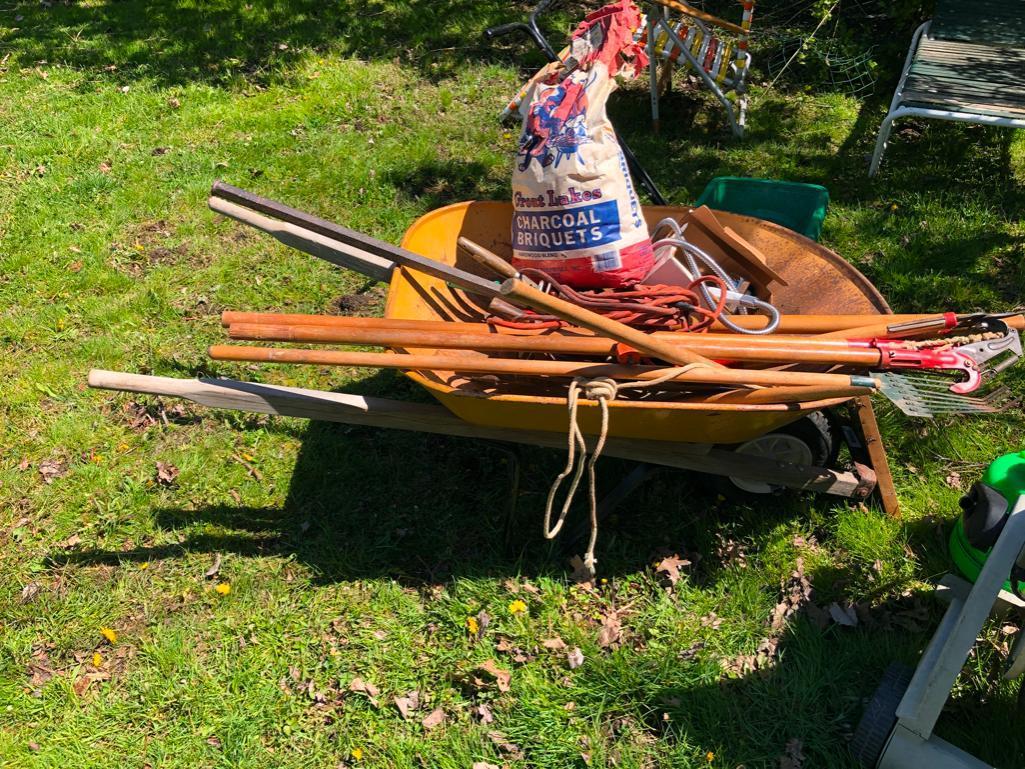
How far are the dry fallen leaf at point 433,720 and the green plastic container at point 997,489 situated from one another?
1.84m

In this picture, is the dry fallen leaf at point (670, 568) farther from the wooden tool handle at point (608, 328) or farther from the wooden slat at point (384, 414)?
the wooden tool handle at point (608, 328)

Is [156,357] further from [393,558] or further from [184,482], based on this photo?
[393,558]

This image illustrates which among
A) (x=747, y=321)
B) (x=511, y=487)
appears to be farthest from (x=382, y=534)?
(x=747, y=321)

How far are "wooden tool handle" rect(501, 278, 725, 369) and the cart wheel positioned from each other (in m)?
0.72

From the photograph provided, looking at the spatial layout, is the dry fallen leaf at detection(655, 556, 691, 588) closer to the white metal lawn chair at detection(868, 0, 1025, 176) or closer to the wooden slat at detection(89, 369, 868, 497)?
the wooden slat at detection(89, 369, 868, 497)

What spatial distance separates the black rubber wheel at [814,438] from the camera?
9.09 ft

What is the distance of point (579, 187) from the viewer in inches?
104

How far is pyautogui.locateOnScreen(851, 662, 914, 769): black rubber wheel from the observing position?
2271 mm

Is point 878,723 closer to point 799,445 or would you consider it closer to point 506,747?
point 799,445

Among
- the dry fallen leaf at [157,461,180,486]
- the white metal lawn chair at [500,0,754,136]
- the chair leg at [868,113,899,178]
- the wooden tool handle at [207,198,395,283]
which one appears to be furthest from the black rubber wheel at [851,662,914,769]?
the white metal lawn chair at [500,0,754,136]

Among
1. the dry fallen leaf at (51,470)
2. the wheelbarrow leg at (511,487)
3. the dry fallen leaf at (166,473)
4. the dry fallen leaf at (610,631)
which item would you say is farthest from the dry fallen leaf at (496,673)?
the dry fallen leaf at (51,470)

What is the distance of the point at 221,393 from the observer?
8.12 feet

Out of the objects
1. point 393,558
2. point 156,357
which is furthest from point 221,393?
point 156,357

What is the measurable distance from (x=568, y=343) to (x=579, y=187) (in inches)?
27.2
